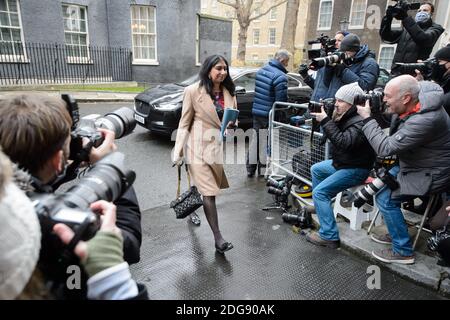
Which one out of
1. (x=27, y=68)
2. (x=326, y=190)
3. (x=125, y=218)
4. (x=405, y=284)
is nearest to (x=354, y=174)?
(x=326, y=190)

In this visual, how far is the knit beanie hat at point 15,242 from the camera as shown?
863 millimetres

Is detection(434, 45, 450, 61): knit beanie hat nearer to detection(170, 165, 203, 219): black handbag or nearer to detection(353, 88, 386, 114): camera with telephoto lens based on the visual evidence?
detection(353, 88, 386, 114): camera with telephoto lens

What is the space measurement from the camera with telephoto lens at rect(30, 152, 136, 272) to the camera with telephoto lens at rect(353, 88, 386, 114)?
2.47 metres

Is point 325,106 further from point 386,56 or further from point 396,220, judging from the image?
point 386,56

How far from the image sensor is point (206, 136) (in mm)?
3348

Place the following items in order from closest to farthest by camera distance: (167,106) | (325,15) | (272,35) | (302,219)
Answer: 1. (302,219)
2. (167,106)
3. (325,15)
4. (272,35)

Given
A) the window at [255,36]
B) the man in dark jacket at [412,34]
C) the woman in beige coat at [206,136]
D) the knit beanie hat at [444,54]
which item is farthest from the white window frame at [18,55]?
the window at [255,36]

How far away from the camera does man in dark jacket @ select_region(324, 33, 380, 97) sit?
4281 millimetres

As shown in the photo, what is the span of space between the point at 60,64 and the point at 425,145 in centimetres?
1442

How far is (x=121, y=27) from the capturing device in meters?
14.6

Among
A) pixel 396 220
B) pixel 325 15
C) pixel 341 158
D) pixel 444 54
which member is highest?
pixel 325 15

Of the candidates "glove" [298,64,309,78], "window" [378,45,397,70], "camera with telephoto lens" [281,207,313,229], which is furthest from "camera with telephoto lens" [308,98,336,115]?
"window" [378,45,397,70]

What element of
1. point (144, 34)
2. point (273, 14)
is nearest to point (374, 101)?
point (144, 34)

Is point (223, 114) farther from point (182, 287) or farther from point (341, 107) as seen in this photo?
point (182, 287)
